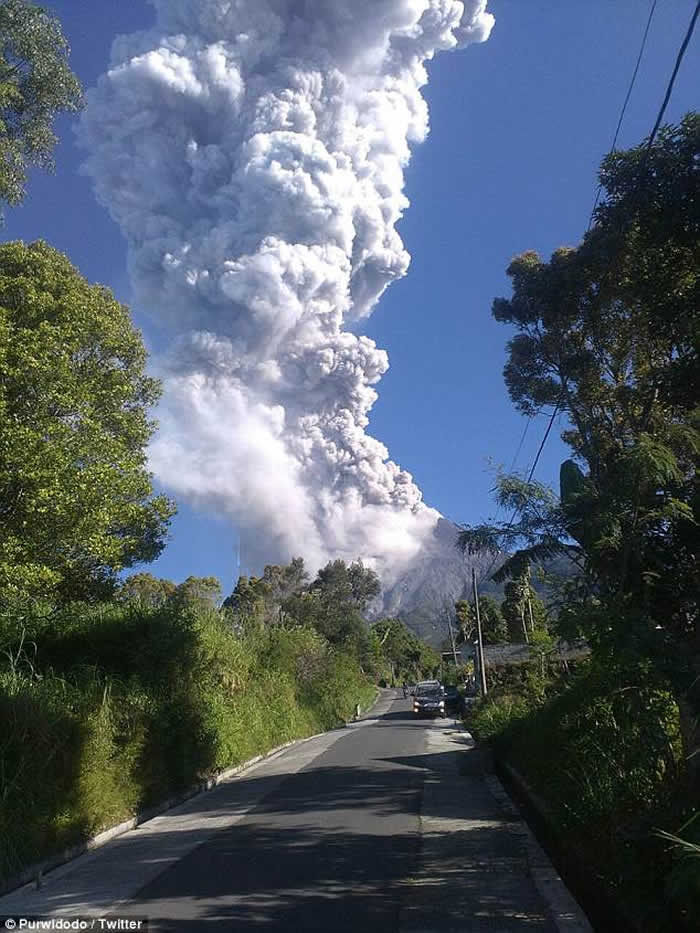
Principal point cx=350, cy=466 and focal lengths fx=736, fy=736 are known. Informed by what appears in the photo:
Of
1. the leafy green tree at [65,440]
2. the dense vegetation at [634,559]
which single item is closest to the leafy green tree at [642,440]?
the dense vegetation at [634,559]

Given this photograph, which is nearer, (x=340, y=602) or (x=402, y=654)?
(x=340, y=602)

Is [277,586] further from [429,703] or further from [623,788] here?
[623,788]

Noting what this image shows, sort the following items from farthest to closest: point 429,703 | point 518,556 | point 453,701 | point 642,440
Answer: point 453,701, point 429,703, point 518,556, point 642,440

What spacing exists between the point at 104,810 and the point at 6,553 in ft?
12.4

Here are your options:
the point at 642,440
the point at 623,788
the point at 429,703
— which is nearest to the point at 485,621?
the point at 429,703

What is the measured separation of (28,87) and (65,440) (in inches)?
195

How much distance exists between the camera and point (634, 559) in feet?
22.2

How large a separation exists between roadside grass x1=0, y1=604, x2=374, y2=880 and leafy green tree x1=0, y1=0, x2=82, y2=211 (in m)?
6.72

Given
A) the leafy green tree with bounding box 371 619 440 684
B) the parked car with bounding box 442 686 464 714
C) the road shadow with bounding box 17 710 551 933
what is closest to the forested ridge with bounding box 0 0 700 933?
the road shadow with bounding box 17 710 551 933

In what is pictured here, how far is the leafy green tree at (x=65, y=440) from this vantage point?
10531 millimetres

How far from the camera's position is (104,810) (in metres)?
9.46

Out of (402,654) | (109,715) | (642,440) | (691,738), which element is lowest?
(691,738)

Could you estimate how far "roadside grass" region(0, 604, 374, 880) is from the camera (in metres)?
8.20

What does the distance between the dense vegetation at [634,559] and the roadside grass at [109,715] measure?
5458 millimetres
